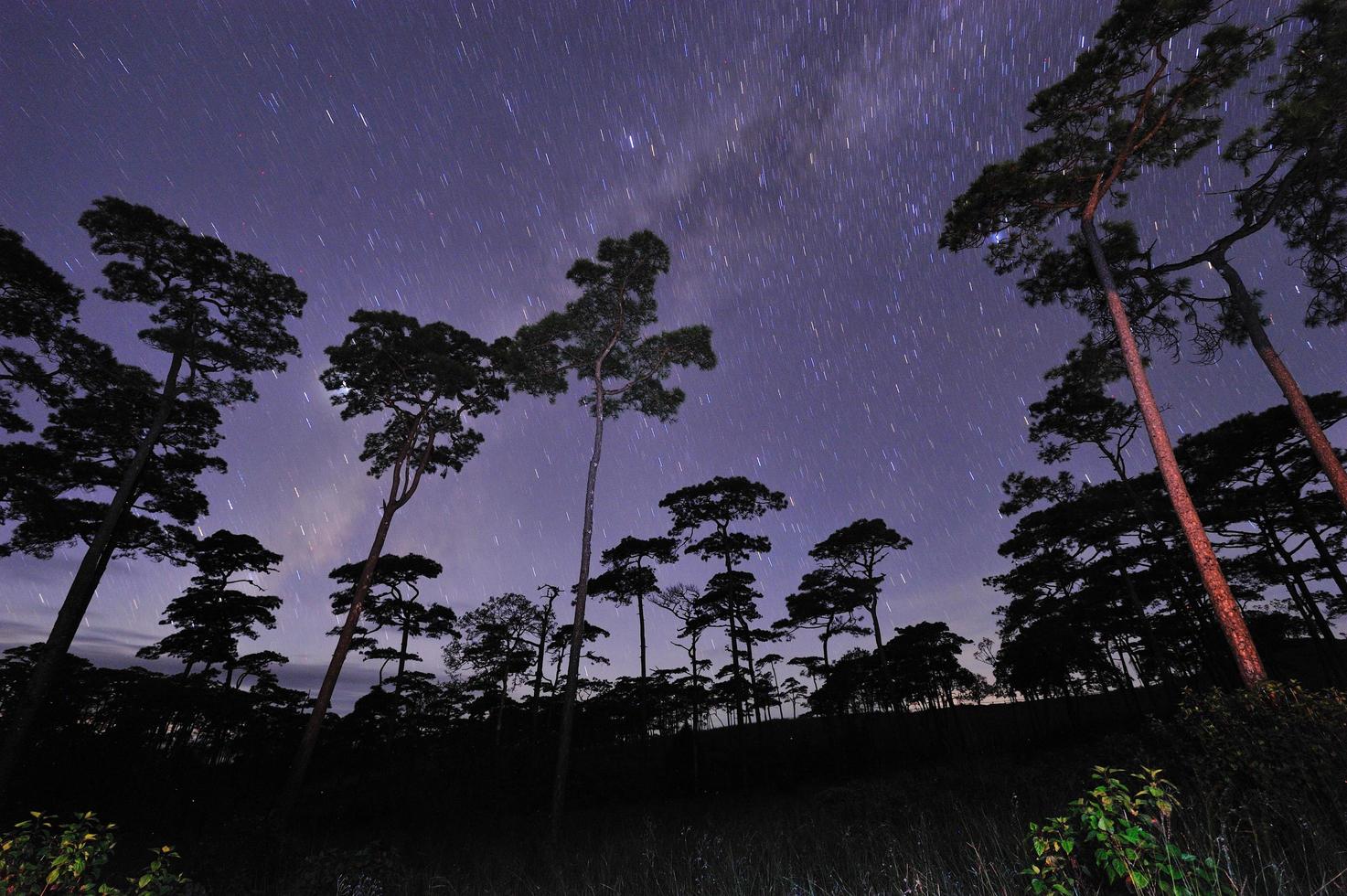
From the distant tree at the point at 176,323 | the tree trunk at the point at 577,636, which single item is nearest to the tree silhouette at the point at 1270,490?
the tree trunk at the point at 577,636

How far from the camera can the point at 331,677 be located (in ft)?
50.4

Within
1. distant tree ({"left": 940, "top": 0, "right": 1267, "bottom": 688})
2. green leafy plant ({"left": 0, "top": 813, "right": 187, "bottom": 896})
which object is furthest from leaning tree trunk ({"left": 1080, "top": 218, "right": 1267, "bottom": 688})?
green leafy plant ({"left": 0, "top": 813, "right": 187, "bottom": 896})

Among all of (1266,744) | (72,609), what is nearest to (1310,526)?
(1266,744)

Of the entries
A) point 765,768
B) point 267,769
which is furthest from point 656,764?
point 267,769

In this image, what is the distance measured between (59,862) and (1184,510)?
14.7 m

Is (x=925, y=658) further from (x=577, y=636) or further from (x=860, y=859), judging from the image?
(x=860, y=859)

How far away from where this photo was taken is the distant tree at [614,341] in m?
19.4

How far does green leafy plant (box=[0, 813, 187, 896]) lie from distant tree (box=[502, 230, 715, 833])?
1553 centimetres

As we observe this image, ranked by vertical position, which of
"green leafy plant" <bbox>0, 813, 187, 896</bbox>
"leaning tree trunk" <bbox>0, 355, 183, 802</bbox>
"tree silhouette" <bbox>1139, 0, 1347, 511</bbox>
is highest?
"tree silhouette" <bbox>1139, 0, 1347, 511</bbox>

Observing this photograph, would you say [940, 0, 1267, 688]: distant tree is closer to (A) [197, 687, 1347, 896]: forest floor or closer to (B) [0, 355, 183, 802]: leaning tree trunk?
(A) [197, 687, 1347, 896]: forest floor

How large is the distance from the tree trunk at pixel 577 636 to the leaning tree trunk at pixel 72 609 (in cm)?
1201

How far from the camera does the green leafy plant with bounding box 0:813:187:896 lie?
3.26 m

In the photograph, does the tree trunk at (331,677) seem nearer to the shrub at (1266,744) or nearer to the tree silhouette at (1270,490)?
the shrub at (1266,744)

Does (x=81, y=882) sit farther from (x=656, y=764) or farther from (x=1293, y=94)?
(x=656, y=764)
